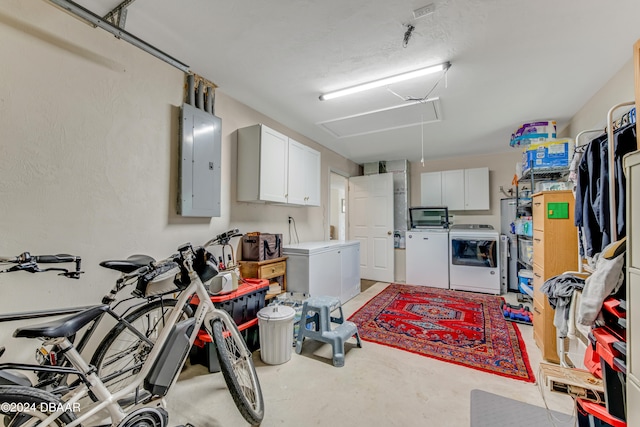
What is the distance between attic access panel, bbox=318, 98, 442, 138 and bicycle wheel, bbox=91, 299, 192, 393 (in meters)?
2.80

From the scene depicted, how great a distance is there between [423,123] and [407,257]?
2.58 m

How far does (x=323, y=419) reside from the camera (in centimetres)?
158

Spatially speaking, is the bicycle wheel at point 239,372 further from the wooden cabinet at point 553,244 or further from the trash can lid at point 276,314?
the wooden cabinet at point 553,244

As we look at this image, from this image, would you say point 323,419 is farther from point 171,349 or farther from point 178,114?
point 178,114

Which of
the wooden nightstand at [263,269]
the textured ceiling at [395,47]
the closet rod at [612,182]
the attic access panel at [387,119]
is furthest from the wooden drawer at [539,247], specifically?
the wooden nightstand at [263,269]

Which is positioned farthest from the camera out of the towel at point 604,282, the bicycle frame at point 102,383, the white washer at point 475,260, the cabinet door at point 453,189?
the cabinet door at point 453,189

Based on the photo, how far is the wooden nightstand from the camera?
272 centimetres

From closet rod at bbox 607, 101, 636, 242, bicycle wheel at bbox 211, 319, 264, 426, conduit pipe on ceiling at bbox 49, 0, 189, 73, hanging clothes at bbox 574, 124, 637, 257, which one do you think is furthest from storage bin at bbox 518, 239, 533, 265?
conduit pipe on ceiling at bbox 49, 0, 189, 73

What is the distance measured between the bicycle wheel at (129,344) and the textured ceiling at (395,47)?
1886 mm

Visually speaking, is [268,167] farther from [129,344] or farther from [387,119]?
[129,344]

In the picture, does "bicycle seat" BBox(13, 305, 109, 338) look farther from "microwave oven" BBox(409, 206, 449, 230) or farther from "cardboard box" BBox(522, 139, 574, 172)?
"microwave oven" BBox(409, 206, 449, 230)

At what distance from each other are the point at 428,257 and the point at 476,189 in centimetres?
162

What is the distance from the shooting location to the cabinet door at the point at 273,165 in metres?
2.78

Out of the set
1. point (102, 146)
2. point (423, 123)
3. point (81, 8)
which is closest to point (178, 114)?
point (102, 146)
